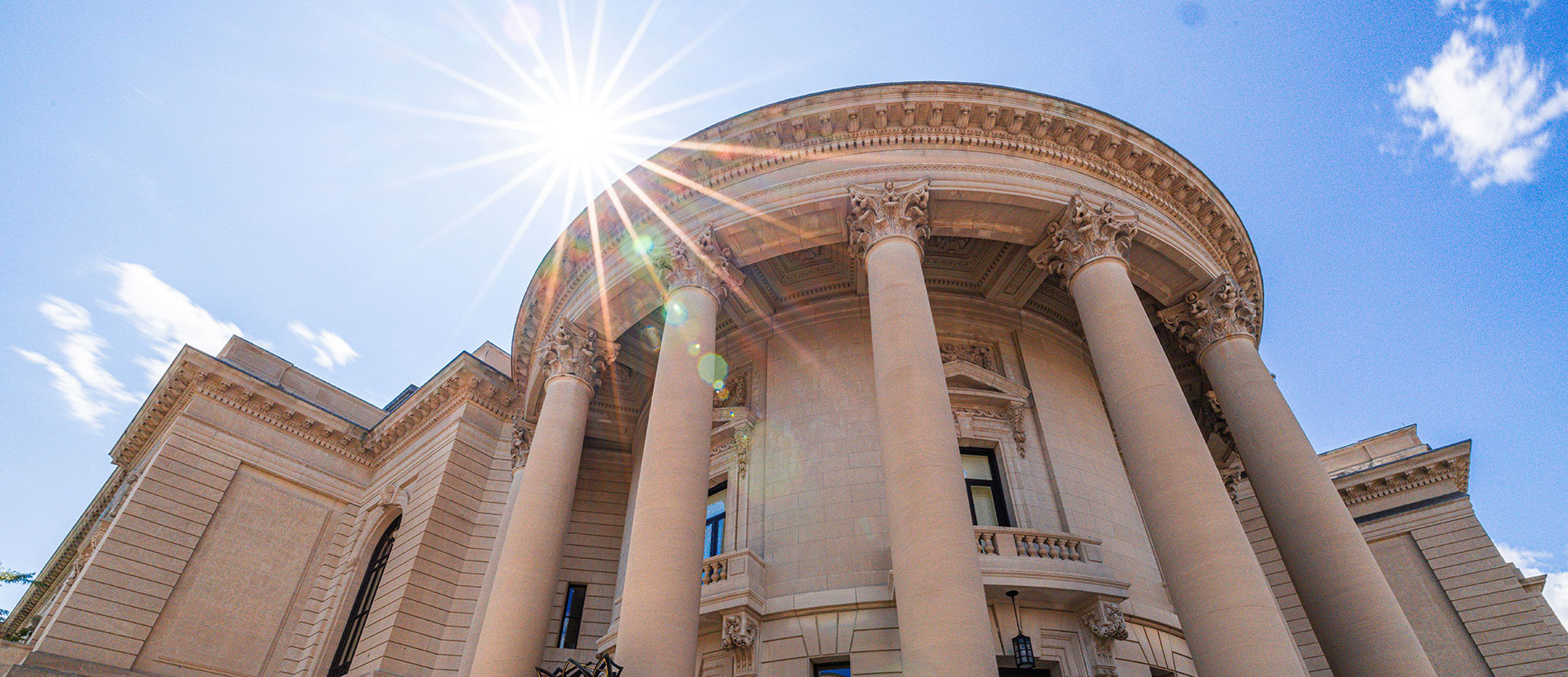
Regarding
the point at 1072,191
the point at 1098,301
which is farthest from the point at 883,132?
the point at 1098,301

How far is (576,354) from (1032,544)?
1122 cm

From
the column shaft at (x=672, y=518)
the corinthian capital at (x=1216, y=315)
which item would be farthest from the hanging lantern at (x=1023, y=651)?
the corinthian capital at (x=1216, y=315)

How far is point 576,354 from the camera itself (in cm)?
1802

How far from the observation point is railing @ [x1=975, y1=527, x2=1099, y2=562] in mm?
14227

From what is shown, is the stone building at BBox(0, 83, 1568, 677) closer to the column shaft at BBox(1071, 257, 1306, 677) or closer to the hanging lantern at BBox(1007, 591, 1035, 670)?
the column shaft at BBox(1071, 257, 1306, 677)

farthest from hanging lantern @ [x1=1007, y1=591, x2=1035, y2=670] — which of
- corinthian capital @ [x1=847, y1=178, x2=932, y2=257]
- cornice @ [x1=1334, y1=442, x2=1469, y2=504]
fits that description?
cornice @ [x1=1334, y1=442, x2=1469, y2=504]

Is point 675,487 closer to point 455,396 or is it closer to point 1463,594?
point 455,396

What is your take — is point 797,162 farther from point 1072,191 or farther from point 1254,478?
point 1254,478

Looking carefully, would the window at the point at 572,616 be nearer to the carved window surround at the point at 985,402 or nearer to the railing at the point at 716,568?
the railing at the point at 716,568

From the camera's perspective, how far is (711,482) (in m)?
18.7

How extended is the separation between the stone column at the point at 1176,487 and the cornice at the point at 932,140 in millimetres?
2491

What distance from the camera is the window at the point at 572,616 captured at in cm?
2088

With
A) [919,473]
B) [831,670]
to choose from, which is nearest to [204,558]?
[831,670]

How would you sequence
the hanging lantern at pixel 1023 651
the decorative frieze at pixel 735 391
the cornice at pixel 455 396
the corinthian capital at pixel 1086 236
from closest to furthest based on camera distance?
the hanging lantern at pixel 1023 651 → the corinthian capital at pixel 1086 236 → the decorative frieze at pixel 735 391 → the cornice at pixel 455 396
